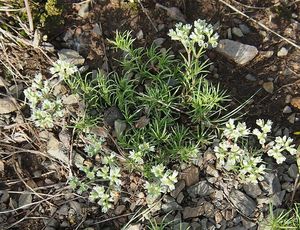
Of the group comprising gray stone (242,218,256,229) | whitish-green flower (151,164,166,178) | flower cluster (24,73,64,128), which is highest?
flower cluster (24,73,64,128)

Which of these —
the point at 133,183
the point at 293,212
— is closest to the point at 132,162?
the point at 133,183

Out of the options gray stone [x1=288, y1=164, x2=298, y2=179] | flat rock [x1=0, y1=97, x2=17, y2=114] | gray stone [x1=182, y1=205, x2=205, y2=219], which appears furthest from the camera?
flat rock [x1=0, y1=97, x2=17, y2=114]

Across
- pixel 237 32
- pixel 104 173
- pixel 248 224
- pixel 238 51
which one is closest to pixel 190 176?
pixel 248 224

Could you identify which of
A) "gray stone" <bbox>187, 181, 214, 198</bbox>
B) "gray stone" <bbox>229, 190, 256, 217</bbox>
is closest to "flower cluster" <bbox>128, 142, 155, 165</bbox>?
"gray stone" <bbox>187, 181, 214, 198</bbox>

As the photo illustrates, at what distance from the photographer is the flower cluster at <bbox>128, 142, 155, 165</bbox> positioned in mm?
3045

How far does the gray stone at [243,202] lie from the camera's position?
321 cm

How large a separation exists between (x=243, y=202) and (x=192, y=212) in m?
0.33

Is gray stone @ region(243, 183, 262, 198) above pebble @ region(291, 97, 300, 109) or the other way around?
the other way around

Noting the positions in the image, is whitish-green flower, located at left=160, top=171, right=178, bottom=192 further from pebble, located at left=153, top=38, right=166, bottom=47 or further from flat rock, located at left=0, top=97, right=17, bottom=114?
flat rock, located at left=0, top=97, right=17, bottom=114

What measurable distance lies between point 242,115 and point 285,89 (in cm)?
42

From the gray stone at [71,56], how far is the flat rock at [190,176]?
1.05m

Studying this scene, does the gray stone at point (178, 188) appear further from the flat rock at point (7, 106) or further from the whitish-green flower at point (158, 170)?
the flat rock at point (7, 106)

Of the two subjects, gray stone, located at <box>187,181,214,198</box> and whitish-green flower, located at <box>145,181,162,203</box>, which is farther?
gray stone, located at <box>187,181,214,198</box>

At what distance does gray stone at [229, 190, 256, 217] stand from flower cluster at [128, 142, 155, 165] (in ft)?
1.99
